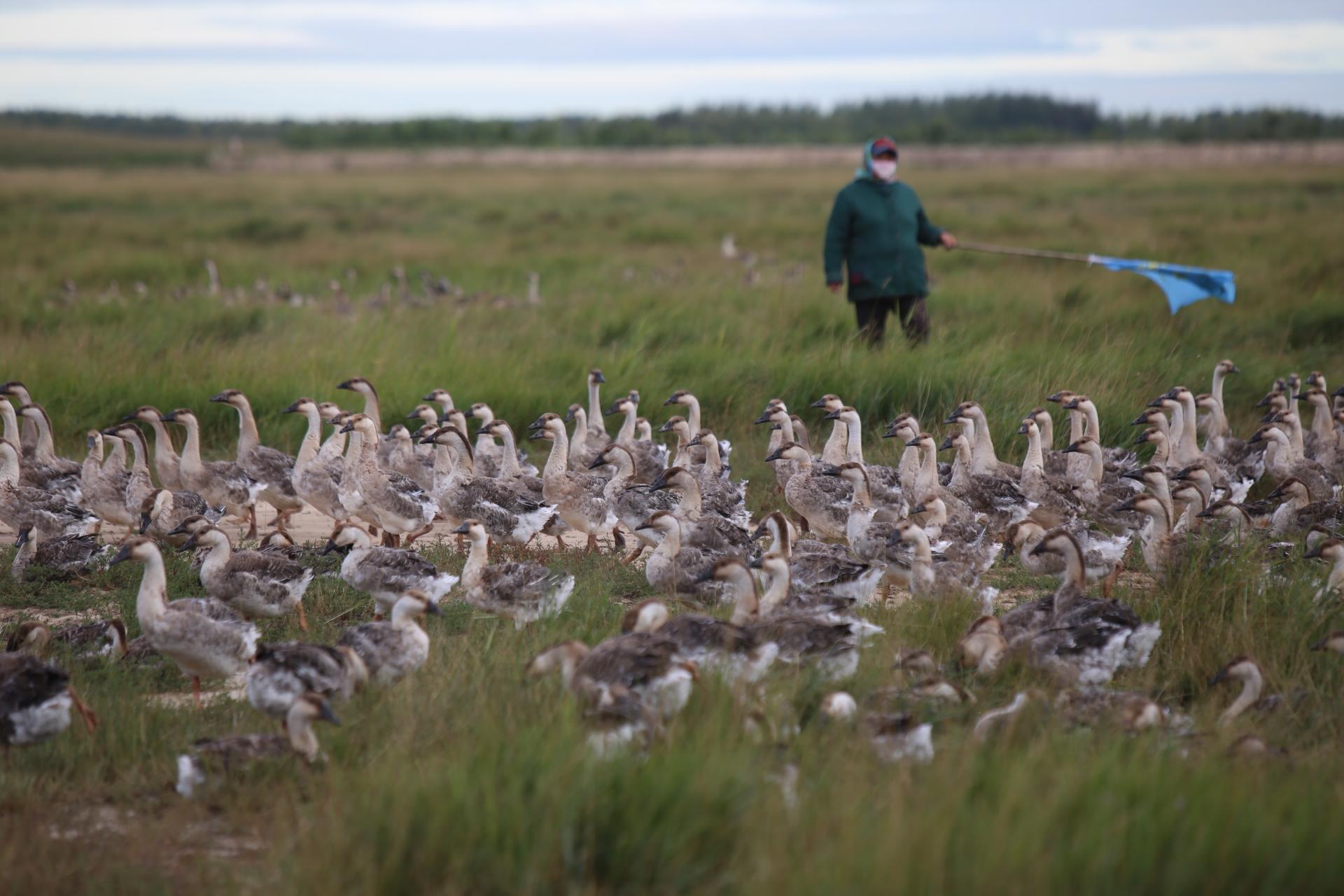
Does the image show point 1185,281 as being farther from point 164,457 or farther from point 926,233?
point 164,457

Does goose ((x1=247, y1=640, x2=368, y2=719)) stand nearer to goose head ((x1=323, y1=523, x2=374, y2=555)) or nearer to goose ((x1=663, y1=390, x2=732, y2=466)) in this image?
goose head ((x1=323, y1=523, x2=374, y2=555))

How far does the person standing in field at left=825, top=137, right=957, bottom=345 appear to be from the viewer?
1261cm

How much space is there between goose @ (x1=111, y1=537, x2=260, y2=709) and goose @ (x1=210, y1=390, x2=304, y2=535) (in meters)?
3.29

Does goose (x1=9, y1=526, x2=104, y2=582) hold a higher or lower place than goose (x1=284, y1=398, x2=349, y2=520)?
lower

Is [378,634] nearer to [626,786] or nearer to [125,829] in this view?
[125,829]

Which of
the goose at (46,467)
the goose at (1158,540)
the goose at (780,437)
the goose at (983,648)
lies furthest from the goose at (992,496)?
the goose at (46,467)

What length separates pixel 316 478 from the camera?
959 cm

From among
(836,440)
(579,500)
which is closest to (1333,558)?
(836,440)

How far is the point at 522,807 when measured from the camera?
4.30 m

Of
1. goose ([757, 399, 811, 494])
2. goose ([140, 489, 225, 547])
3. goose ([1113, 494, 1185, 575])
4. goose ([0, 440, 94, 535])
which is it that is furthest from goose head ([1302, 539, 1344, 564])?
goose ([0, 440, 94, 535])

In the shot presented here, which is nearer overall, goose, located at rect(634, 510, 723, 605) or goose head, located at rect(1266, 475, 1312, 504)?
goose, located at rect(634, 510, 723, 605)

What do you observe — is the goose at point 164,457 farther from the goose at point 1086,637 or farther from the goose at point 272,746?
the goose at point 1086,637

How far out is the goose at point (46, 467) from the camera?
9891 millimetres

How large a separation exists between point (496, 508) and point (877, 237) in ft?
18.4
